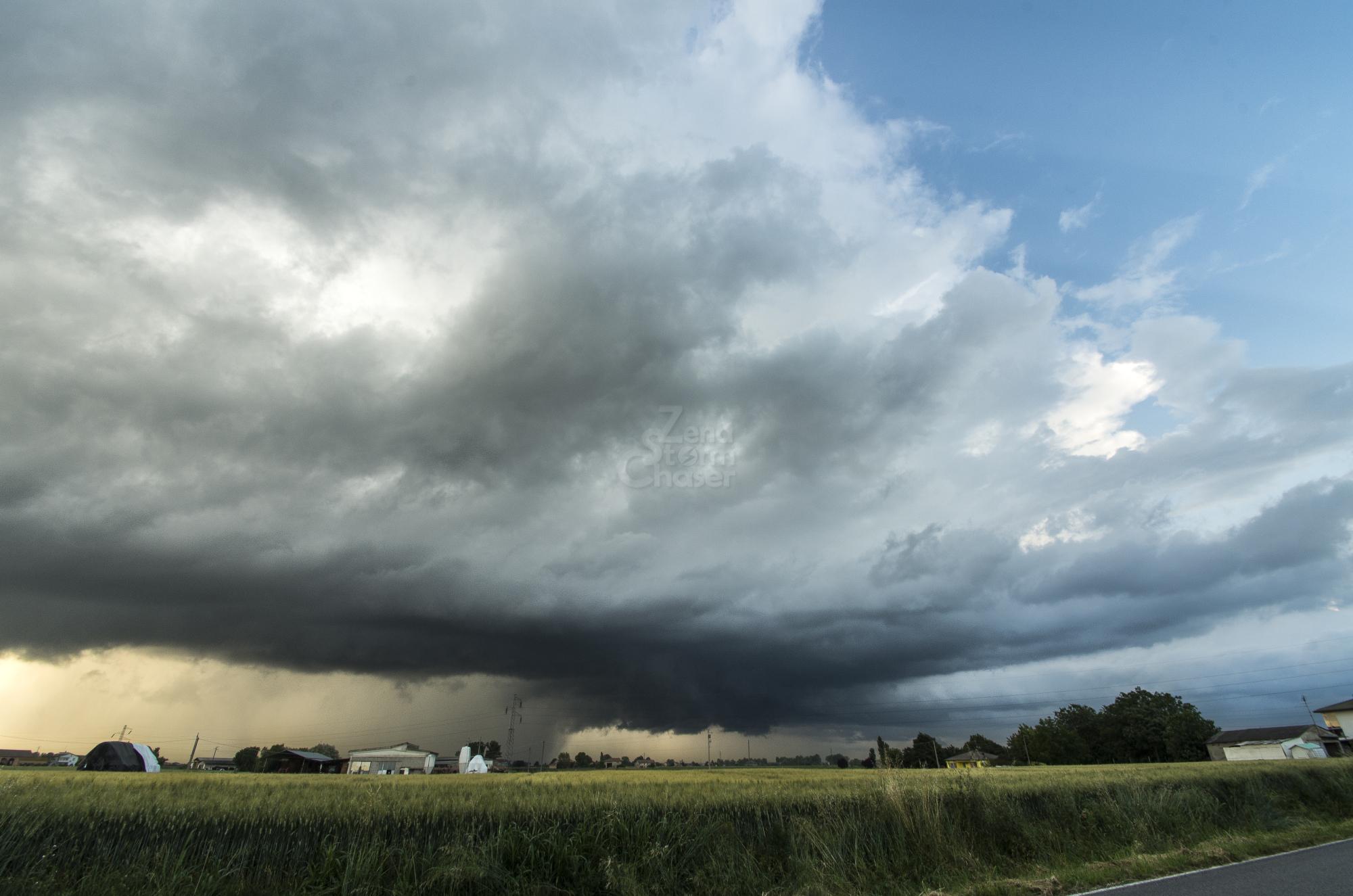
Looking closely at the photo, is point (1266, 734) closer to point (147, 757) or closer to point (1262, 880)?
point (1262, 880)

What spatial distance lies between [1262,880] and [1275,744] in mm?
117082

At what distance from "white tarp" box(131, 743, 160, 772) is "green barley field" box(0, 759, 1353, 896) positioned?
6294 cm

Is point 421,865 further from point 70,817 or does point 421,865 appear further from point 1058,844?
point 1058,844

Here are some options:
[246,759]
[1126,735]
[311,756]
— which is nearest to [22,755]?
[246,759]

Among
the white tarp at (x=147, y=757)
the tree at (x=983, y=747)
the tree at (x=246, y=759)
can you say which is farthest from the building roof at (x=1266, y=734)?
the tree at (x=246, y=759)

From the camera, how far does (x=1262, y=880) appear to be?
12.5m

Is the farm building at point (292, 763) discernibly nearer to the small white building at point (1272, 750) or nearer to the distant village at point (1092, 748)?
the distant village at point (1092, 748)

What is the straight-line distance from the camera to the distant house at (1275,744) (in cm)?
8794

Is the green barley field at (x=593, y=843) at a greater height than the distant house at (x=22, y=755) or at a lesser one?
greater

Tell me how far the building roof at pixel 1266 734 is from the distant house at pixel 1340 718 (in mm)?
2700

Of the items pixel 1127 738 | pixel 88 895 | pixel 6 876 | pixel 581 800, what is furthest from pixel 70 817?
pixel 1127 738

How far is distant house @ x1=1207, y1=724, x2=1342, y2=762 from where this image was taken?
289ft

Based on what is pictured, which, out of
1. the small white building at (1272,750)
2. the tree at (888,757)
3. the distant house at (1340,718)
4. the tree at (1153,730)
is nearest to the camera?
the tree at (888,757)

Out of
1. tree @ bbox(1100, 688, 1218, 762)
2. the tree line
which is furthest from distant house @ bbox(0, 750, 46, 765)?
tree @ bbox(1100, 688, 1218, 762)
